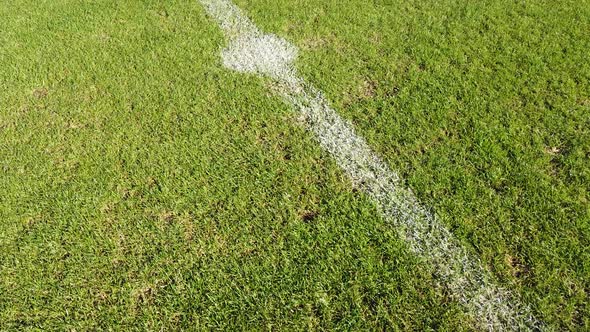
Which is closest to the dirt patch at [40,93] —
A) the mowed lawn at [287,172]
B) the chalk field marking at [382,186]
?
the mowed lawn at [287,172]

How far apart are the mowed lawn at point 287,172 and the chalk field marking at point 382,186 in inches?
3.3

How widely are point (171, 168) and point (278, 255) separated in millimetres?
1312

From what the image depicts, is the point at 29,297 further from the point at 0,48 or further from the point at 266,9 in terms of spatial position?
the point at 266,9

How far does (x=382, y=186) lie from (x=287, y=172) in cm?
80

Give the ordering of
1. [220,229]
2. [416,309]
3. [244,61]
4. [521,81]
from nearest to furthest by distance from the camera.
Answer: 1. [416,309]
2. [220,229]
3. [521,81]
4. [244,61]

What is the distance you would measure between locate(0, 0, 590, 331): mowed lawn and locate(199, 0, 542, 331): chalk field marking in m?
0.08

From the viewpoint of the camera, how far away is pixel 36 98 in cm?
455

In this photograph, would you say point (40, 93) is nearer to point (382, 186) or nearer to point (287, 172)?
point (287, 172)

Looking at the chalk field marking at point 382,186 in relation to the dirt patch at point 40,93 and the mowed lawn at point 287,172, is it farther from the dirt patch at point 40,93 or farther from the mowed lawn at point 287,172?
the dirt patch at point 40,93

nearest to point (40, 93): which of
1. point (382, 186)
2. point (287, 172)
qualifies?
point (287, 172)

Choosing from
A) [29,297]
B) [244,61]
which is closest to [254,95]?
[244,61]

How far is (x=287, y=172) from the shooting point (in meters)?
3.67

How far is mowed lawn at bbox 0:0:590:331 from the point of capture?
9.54 ft

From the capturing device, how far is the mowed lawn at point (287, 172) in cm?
291
